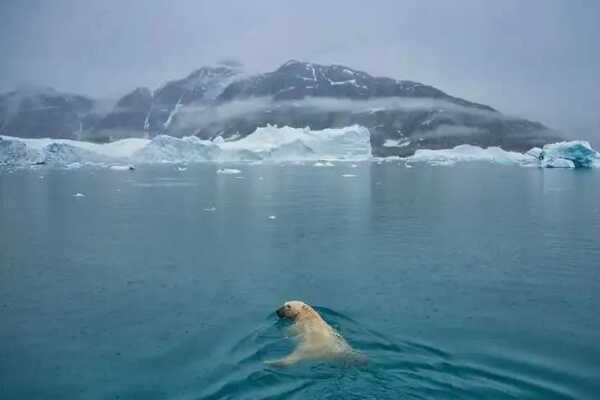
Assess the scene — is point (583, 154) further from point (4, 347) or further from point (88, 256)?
point (4, 347)

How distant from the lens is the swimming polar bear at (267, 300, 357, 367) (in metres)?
8.04

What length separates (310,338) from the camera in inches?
344

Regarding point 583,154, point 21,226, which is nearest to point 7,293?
point 21,226

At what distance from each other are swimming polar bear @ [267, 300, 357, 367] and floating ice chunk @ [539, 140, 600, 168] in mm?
65207

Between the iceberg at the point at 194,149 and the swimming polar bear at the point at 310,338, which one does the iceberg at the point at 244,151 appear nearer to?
the iceberg at the point at 194,149

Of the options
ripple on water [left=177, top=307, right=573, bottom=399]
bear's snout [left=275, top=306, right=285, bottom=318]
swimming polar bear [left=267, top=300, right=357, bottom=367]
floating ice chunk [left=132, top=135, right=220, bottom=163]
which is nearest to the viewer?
ripple on water [left=177, top=307, right=573, bottom=399]

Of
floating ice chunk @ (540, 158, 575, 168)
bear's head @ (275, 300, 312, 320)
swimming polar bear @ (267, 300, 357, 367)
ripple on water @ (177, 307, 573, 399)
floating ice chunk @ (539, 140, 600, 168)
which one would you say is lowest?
ripple on water @ (177, 307, 573, 399)

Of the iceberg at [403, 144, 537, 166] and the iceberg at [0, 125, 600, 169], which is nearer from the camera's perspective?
the iceberg at [0, 125, 600, 169]

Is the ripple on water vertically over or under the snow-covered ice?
under

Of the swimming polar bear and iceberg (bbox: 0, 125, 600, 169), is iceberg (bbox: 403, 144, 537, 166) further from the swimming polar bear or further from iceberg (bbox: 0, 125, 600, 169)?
the swimming polar bear

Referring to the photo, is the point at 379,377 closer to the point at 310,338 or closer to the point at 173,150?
the point at 310,338

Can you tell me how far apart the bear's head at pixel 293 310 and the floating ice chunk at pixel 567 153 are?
6510 centimetres

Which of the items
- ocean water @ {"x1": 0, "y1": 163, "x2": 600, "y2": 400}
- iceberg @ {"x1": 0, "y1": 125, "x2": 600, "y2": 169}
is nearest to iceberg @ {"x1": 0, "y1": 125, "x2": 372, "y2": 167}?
iceberg @ {"x1": 0, "y1": 125, "x2": 600, "y2": 169}

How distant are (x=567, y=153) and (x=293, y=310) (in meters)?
67.3
